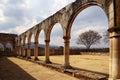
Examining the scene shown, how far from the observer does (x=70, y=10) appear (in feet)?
34.5

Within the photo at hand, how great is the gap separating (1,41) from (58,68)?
2629 centimetres

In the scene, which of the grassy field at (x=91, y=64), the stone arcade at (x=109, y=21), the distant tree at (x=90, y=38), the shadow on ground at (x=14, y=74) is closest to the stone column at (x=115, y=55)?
the stone arcade at (x=109, y=21)

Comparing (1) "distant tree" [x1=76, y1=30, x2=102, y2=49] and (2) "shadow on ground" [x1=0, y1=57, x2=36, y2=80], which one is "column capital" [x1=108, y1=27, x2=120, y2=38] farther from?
(1) "distant tree" [x1=76, y1=30, x2=102, y2=49]

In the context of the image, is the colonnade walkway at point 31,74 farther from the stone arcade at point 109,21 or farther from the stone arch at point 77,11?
the stone arch at point 77,11

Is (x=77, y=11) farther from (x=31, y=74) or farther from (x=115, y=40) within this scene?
(x=31, y=74)

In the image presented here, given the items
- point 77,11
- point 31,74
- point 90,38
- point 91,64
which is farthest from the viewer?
point 90,38

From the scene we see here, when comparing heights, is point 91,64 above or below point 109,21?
below

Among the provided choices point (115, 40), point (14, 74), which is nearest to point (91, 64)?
point (14, 74)

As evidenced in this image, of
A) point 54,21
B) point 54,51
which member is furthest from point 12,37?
point 54,21

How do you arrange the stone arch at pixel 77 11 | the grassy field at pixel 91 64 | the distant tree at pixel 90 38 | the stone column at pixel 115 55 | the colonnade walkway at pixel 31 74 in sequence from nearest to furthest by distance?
the stone column at pixel 115 55 → the stone arch at pixel 77 11 → the colonnade walkway at pixel 31 74 → the grassy field at pixel 91 64 → the distant tree at pixel 90 38

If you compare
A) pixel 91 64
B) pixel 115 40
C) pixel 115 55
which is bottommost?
pixel 91 64

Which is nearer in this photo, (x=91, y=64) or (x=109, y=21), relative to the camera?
(x=109, y=21)

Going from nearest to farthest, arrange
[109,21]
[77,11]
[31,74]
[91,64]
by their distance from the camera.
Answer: [109,21]
[77,11]
[31,74]
[91,64]

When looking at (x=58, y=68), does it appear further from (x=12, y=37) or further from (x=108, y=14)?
(x=12, y=37)
